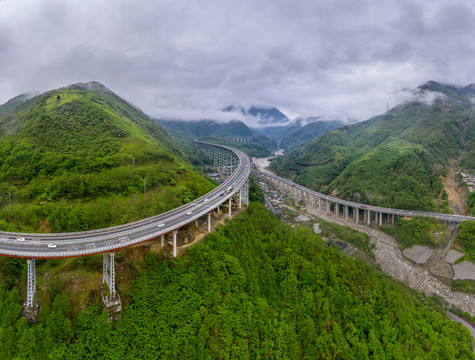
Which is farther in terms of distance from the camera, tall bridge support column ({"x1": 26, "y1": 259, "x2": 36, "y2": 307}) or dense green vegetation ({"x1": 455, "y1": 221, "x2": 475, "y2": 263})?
dense green vegetation ({"x1": 455, "y1": 221, "x2": 475, "y2": 263})

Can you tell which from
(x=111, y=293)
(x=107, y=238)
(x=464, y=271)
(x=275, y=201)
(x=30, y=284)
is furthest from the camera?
(x=275, y=201)

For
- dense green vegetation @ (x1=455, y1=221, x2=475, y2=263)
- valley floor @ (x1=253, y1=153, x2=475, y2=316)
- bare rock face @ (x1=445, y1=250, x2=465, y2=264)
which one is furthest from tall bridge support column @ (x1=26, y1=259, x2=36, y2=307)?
dense green vegetation @ (x1=455, y1=221, x2=475, y2=263)

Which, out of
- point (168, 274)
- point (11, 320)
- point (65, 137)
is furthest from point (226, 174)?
point (11, 320)

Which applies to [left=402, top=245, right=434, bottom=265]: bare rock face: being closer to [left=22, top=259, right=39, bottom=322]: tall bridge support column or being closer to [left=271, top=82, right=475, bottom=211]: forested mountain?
[left=271, top=82, right=475, bottom=211]: forested mountain

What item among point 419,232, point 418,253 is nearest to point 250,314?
point 418,253

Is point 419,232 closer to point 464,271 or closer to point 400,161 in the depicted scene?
point 464,271

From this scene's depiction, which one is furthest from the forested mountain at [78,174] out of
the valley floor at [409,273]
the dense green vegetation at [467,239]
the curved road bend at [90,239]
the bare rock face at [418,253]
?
the dense green vegetation at [467,239]

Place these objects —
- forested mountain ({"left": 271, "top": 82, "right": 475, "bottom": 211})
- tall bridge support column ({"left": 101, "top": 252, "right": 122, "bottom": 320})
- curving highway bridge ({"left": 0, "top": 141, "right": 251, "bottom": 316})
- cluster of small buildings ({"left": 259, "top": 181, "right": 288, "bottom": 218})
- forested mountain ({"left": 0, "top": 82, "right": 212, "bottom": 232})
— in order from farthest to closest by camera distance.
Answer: cluster of small buildings ({"left": 259, "top": 181, "right": 288, "bottom": 218}), forested mountain ({"left": 271, "top": 82, "right": 475, "bottom": 211}), forested mountain ({"left": 0, "top": 82, "right": 212, "bottom": 232}), tall bridge support column ({"left": 101, "top": 252, "right": 122, "bottom": 320}), curving highway bridge ({"left": 0, "top": 141, "right": 251, "bottom": 316})
